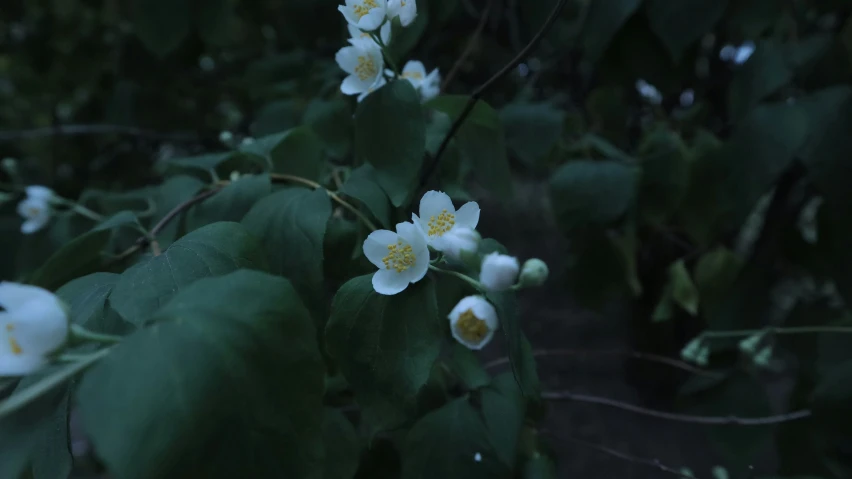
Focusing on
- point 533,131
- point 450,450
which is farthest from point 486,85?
point 533,131

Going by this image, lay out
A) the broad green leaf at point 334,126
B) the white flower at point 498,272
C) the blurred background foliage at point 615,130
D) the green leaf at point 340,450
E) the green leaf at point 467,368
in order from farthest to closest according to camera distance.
A: the blurred background foliage at point 615,130 < the broad green leaf at point 334,126 < the green leaf at point 467,368 < the green leaf at point 340,450 < the white flower at point 498,272

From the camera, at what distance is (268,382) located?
1.61 feet

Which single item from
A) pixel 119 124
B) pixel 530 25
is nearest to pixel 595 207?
pixel 530 25

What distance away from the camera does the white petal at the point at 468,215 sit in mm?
664

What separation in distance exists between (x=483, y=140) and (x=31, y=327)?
656mm

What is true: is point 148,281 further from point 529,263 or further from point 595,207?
point 595,207

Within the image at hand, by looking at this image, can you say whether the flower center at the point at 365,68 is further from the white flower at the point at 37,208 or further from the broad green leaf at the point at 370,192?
the white flower at the point at 37,208

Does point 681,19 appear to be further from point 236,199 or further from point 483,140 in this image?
point 236,199

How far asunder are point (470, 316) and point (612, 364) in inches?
94.5

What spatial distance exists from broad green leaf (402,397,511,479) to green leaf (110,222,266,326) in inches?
13.0

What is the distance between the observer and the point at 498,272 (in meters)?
0.54

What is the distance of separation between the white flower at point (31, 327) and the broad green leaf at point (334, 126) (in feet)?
2.00

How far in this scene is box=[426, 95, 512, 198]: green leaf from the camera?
0.85 metres

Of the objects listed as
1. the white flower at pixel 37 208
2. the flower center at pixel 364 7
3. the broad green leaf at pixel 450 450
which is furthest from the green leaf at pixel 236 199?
the white flower at pixel 37 208
